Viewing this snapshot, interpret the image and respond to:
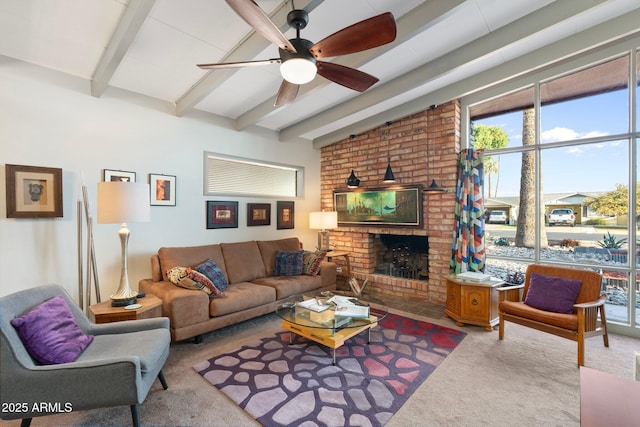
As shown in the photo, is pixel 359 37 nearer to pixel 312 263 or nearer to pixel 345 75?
pixel 345 75

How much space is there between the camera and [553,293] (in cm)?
286

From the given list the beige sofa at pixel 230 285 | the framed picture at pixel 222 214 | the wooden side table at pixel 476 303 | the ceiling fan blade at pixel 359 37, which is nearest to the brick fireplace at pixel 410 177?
the wooden side table at pixel 476 303

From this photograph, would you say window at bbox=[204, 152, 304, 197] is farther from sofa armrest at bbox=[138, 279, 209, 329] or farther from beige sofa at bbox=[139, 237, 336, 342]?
sofa armrest at bbox=[138, 279, 209, 329]

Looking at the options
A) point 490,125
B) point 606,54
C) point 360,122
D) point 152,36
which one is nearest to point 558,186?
point 490,125

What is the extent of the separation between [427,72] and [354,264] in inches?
128

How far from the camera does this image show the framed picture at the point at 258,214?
4.61 m

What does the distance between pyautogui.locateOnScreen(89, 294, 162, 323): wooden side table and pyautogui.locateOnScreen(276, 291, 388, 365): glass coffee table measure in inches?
44.6

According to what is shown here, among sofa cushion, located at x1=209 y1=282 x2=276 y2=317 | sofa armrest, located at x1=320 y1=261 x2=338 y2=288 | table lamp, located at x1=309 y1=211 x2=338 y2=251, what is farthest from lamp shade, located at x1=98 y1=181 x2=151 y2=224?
table lamp, located at x1=309 y1=211 x2=338 y2=251

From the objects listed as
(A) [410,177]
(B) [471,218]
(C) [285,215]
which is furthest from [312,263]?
(B) [471,218]

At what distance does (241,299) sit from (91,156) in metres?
2.20

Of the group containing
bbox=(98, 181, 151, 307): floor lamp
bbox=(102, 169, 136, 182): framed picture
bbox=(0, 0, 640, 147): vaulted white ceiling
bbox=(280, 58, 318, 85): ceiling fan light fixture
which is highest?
bbox=(0, 0, 640, 147): vaulted white ceiling

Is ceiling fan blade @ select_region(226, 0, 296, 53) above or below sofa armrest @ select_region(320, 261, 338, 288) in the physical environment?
above

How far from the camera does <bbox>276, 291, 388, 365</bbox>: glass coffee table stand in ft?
8.31

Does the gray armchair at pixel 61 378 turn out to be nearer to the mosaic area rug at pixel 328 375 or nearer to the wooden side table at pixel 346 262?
the mosaic area rug at pixel 328 375
